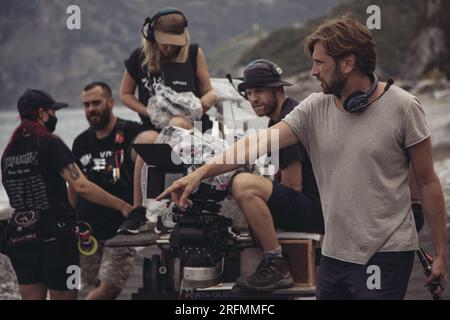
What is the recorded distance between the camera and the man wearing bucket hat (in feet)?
17.7

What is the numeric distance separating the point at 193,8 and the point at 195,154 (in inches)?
3802

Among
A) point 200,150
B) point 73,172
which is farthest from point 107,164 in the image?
point 200,150

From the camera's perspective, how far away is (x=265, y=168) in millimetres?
5875

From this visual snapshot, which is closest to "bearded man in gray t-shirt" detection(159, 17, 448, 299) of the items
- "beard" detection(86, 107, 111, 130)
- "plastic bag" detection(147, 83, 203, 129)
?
"plastic bag" detection(147, 83, 203, 129)

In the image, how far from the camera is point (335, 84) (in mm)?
3762

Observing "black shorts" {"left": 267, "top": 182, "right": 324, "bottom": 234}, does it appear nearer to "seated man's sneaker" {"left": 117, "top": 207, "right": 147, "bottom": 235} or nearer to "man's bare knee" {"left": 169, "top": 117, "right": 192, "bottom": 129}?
"man's bare knee" {"left": 169, "top": 117, "right": 192, "bottom": 129}

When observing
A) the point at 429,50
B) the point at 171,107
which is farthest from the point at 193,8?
the point at 171,107

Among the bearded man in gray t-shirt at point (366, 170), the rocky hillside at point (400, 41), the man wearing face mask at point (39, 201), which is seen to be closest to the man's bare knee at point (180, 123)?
the man wearing face mask at point (39, 201)

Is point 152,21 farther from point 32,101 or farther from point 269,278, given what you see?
point 269,278

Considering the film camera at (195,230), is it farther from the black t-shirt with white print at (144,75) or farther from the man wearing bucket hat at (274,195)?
the black t-shirt with white print at (144,75)

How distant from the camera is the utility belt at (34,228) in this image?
5.87 m

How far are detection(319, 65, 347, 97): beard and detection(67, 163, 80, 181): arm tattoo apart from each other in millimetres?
2711

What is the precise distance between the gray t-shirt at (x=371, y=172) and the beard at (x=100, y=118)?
339 cm

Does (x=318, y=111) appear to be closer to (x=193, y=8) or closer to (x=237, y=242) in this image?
(x=237, y=242)
